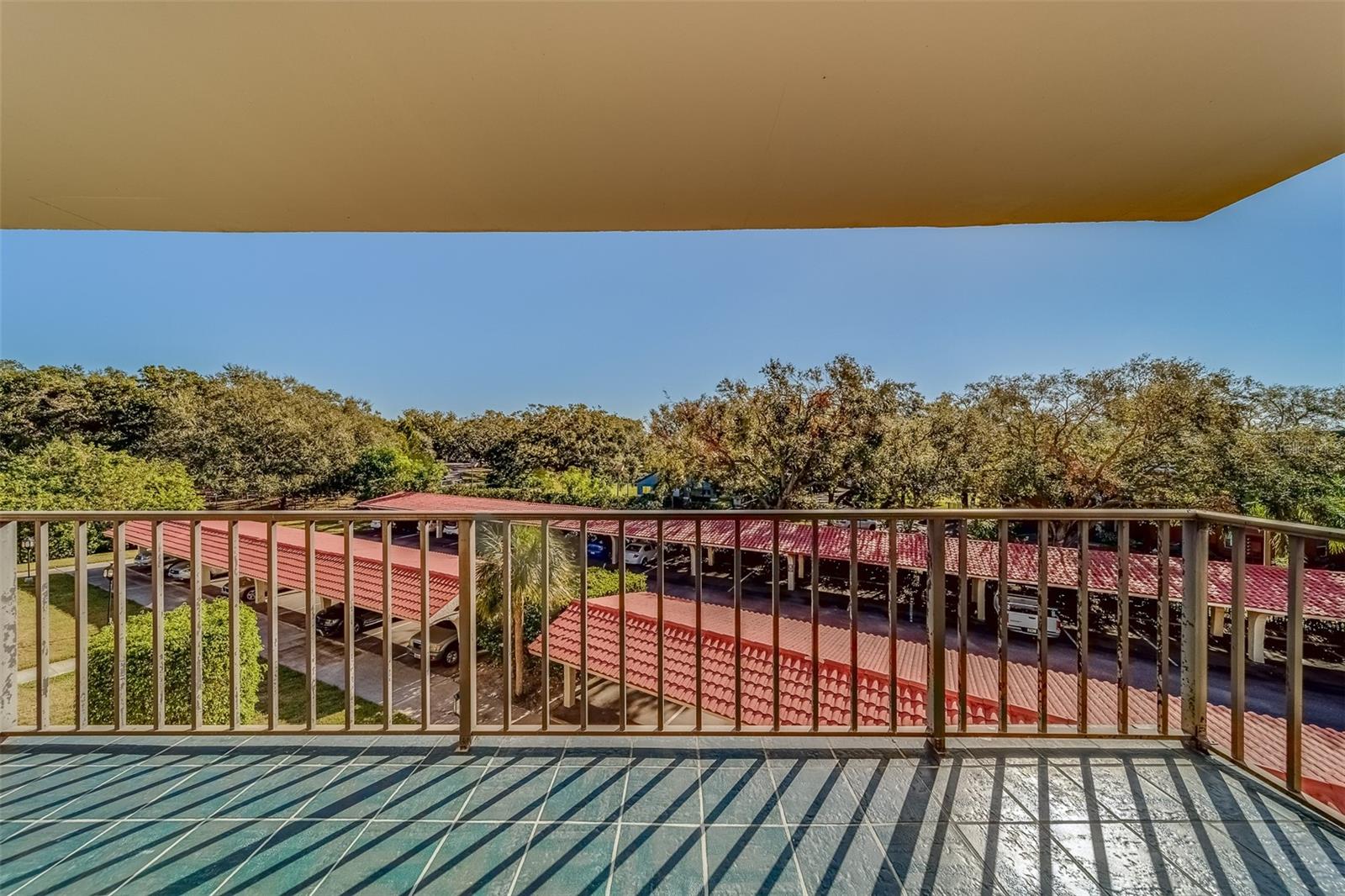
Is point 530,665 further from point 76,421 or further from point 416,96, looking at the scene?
point 76,421

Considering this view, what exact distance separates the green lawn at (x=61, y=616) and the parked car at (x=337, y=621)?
271 centimetres

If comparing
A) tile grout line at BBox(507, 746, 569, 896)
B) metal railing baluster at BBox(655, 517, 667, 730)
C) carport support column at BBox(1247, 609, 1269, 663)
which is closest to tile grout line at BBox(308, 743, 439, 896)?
tile grout line at BBox(507, 746, 569, 896)

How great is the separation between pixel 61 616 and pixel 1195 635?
61.1 feet

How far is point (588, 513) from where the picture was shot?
1770 millimetres

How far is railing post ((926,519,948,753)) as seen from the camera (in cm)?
167

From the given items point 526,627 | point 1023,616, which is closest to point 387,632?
point 526,627

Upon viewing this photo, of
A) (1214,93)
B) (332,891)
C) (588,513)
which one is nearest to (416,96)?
(588,513)

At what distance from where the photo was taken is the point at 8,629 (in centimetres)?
181

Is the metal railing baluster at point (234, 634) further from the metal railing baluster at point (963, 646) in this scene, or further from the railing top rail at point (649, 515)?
the metal railing baluster at point (963, 646)

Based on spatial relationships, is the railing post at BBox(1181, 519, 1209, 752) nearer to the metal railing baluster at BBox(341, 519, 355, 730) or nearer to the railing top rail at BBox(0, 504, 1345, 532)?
the railing top rail at BBox(0, 504, 1345, 532)

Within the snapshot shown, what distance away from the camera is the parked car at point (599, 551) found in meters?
15.7

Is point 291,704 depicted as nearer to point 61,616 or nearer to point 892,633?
point 61,616

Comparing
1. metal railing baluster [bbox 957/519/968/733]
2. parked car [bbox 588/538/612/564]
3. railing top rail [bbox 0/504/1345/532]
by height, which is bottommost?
parked car [bbox 588/538/612/564]

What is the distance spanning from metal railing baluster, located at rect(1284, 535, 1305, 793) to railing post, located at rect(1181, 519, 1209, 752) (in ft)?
0.71
